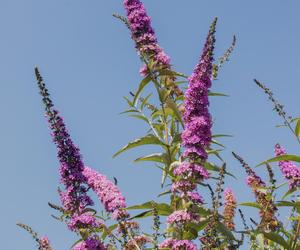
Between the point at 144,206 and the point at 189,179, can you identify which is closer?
the point at 189,179

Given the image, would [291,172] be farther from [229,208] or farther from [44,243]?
[44,243]

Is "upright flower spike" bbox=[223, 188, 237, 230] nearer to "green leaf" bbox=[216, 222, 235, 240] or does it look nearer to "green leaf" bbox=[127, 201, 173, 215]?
"green leaf" bbox=[127, 201, 173, 215]

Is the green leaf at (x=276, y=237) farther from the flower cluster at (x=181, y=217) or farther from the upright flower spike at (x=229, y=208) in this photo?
the upright flower spike at (x=229, y=208)

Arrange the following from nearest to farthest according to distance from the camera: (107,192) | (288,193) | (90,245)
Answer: (90,245) < (107,192) < (288,193)

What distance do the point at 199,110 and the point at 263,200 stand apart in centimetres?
134

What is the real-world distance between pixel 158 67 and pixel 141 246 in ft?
11.3

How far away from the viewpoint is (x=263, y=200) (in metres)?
6.51

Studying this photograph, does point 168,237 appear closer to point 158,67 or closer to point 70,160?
point 70,160

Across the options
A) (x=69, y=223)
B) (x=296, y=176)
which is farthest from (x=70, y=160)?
(x=296, y=176)

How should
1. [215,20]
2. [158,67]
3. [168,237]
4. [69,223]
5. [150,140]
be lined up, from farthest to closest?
[158,67] < [150,140] < [215,20] < [168,237] < [69,223]

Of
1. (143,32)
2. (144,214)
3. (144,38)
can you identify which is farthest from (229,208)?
(143,32)

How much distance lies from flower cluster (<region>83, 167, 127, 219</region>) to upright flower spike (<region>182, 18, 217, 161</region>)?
1.00 meters

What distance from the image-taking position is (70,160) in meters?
6.23

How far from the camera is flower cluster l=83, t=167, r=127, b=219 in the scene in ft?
21.1
